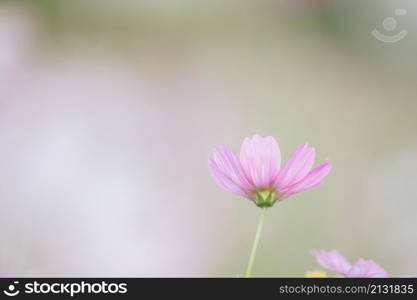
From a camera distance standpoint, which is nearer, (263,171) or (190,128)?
(263,171)

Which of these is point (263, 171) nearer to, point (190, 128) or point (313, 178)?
point (313, 178)

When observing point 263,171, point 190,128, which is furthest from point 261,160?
point 190,128

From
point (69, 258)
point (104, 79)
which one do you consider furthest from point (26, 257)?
point (104, 79)

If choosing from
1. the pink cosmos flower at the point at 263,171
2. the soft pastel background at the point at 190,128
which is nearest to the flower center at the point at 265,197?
the pink cosmos flower at the point at 263,171

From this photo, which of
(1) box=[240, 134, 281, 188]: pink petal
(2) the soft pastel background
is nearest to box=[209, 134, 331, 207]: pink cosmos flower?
(1) box=[240, 134, 281, 188]: pink petal

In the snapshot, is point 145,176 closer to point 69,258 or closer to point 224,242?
point 224,242

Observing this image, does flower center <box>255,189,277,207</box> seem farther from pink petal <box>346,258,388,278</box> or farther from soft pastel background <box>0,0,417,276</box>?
soft pastel background <box>0,0,417,276</box>

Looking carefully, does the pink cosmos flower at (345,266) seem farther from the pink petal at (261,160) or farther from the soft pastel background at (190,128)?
the soft pastel background at (190,128)
